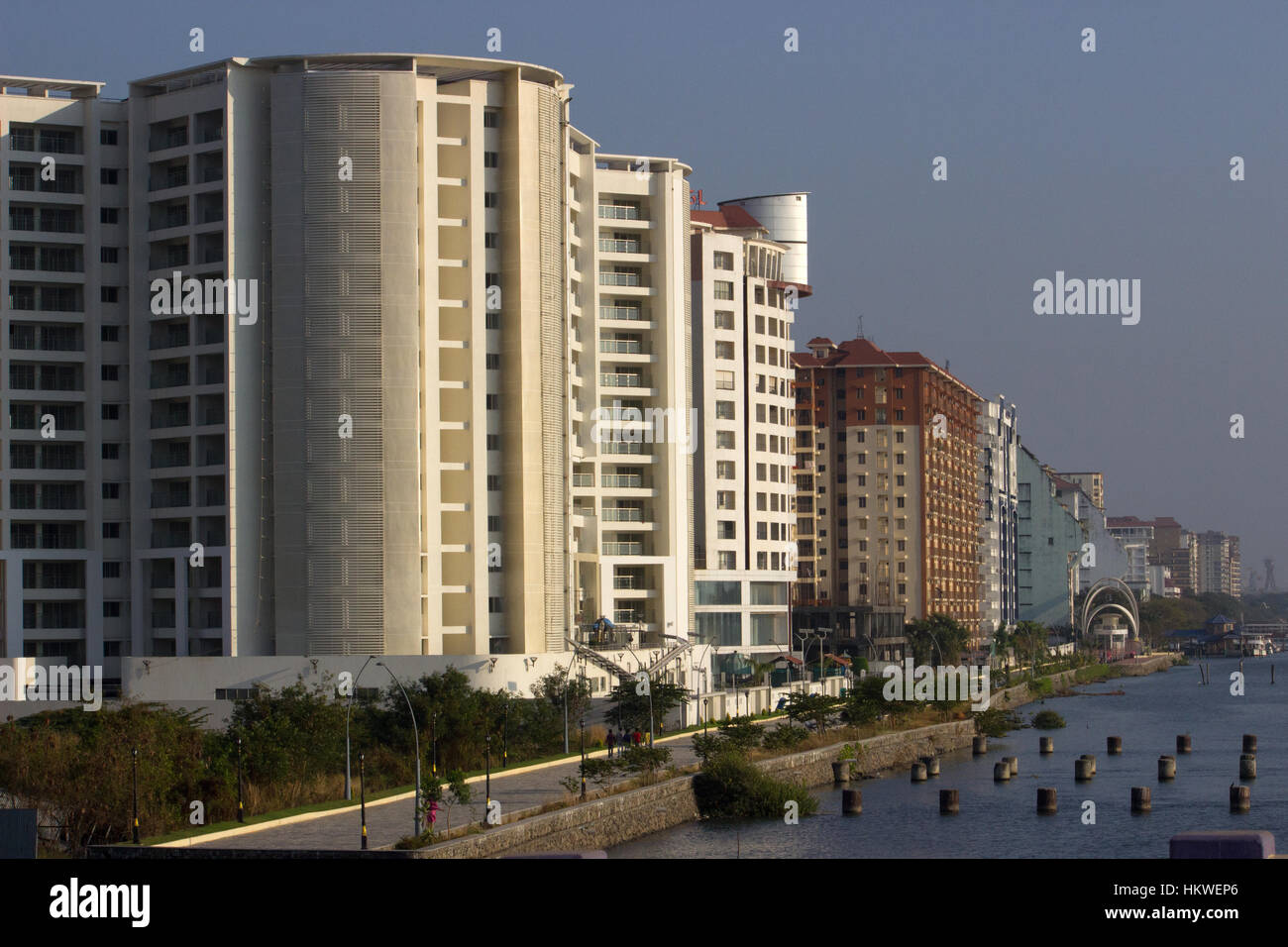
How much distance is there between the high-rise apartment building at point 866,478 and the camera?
149 meters

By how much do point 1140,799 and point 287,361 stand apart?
A: 42.5m

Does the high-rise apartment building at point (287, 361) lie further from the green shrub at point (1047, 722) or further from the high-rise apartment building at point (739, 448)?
the green shrub at point (1047, 722)

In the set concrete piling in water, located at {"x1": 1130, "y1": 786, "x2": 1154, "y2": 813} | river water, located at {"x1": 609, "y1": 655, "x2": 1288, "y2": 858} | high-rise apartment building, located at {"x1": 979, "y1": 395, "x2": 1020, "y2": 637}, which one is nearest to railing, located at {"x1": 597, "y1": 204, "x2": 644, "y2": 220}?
river water, located at {"x1": 609, "y1": 655, "x2": 1288, "y2": 858}

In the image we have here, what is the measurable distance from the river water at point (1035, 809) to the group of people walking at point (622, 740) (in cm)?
743

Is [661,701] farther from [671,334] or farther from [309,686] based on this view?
[671,334]

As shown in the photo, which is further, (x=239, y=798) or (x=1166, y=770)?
(x=1166, y=770)

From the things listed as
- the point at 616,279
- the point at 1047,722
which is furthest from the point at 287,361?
the point at 1047,722

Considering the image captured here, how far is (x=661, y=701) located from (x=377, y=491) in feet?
53.5

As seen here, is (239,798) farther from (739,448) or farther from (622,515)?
(739,448)

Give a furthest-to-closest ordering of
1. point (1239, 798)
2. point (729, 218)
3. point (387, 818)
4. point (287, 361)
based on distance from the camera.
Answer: point (729, 218), point (287, 361), point (1239, 798), point (387, 818)

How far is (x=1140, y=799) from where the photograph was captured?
64.8m

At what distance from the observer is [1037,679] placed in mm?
145000

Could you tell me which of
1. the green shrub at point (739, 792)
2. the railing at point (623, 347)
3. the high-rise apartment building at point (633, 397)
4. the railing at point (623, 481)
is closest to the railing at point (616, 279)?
the high-rise apartment building at point (633, 397)
